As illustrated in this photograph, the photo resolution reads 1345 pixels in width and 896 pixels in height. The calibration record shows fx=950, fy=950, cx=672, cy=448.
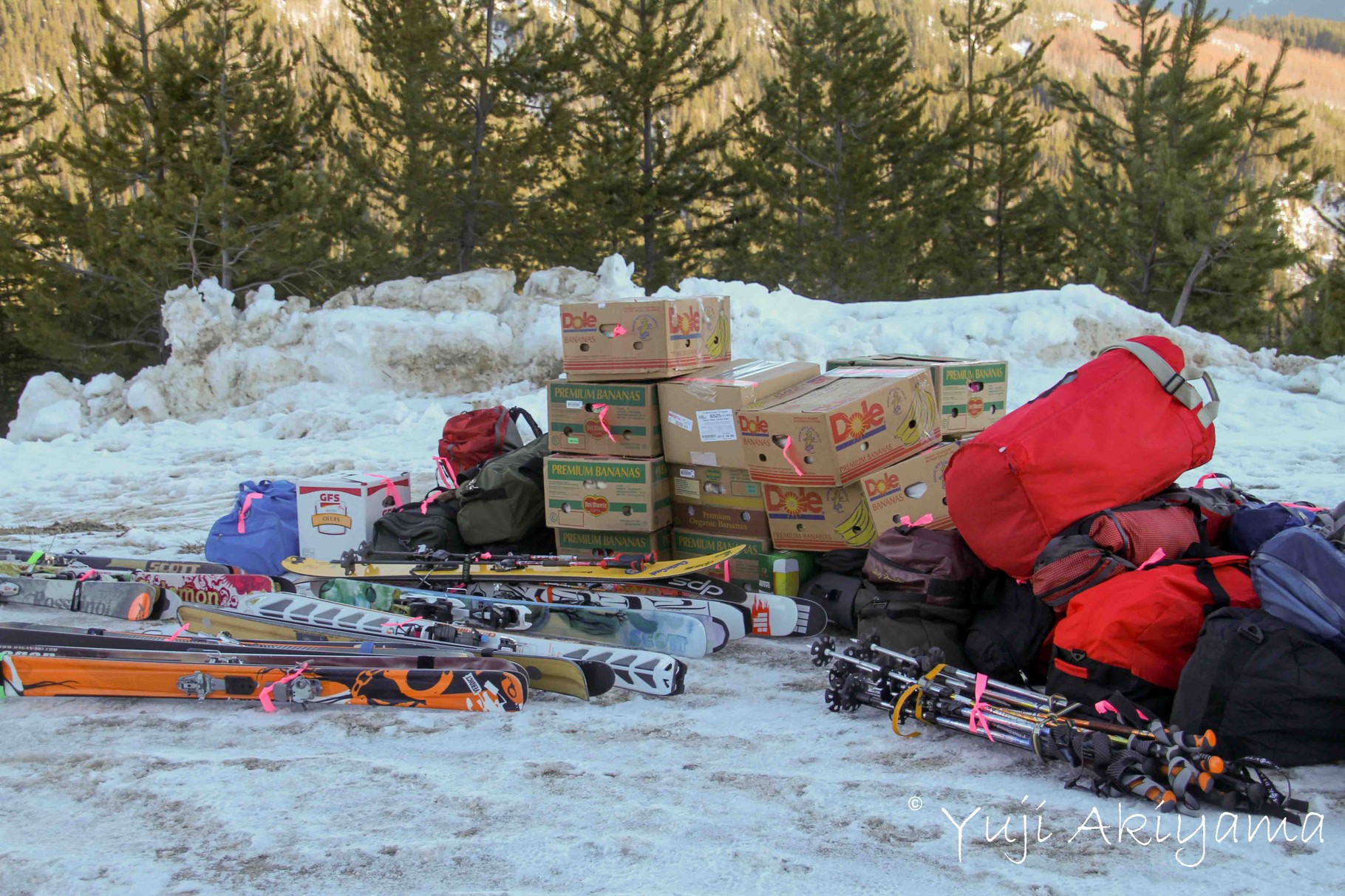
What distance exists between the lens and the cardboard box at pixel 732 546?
524 centimetres

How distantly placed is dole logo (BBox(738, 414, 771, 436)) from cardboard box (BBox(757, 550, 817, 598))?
0.70 meters

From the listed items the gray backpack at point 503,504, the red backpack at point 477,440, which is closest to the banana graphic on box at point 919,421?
the gray backpack at point 503,504

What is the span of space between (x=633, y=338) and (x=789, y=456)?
46.8 inches

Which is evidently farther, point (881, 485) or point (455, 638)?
point (881, 485)

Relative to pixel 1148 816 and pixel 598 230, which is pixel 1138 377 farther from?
pixel 598 230

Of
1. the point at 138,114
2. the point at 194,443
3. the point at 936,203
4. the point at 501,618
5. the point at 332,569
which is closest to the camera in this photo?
the point at 501,618

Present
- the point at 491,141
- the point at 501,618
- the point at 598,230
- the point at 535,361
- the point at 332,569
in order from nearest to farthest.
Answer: the point at 501,618 < the point at 332,569 < the point at 535,361 < the point at 491,141 < the point at 598,230

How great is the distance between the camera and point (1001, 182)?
2138cm

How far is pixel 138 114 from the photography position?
15938 millimetres

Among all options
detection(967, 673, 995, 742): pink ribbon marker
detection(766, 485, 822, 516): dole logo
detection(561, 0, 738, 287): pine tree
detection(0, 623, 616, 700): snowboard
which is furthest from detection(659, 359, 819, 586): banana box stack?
detection(561, 0, 738, 287): pine tree

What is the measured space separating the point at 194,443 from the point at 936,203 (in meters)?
15.4

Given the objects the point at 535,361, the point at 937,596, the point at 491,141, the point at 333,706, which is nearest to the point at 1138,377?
the point at 937,596

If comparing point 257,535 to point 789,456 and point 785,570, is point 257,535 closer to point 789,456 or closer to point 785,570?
point 785,570

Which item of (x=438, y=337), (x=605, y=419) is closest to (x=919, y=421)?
(x=605, y=419)
